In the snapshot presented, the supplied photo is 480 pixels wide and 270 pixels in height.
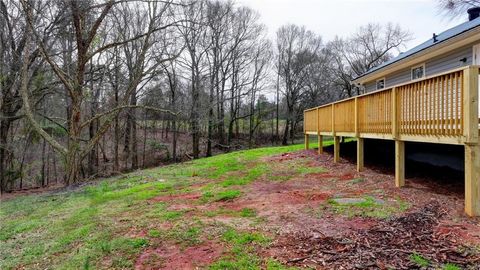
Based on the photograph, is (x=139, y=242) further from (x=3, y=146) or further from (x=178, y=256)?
(x=3, y=146)

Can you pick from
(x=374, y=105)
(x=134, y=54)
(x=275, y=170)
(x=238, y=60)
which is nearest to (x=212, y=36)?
(x=238, y=60)

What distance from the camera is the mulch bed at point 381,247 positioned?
329 centimetres

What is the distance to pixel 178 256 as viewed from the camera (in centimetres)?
400

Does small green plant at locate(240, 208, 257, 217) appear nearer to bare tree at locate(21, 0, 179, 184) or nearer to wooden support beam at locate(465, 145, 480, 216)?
wooden support beam at locate(465, 145, 480, 216)

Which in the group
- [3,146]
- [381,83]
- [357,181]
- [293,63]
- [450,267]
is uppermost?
[293,63]

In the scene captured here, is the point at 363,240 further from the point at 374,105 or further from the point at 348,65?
the point at 348,65

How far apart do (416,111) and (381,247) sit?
3.06 m

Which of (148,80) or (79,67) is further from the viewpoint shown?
(148,80)

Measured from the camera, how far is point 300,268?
3.34 metres

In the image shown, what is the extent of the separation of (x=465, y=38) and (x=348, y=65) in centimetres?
2965

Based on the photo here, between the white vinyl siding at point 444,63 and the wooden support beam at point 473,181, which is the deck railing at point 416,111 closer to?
the wooden support beam at point 473,181

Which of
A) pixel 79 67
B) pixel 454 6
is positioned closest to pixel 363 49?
pixel 454 6

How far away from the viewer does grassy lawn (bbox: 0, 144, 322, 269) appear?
4.29m

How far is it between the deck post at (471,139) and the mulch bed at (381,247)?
54cm
